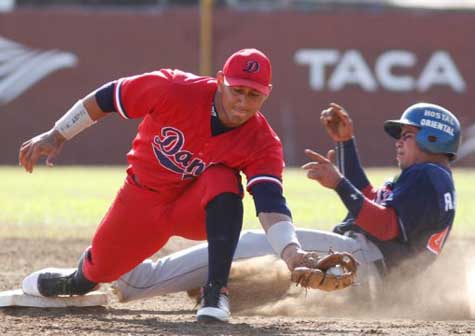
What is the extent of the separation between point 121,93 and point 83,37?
15.6 m

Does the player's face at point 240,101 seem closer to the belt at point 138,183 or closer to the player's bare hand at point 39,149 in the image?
the belt at point 138,183

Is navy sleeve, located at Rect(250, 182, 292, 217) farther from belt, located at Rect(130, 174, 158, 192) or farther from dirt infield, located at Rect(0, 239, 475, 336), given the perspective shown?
belt, located at Rect(130, 174, 158, 192)

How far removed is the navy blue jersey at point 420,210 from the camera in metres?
5.77

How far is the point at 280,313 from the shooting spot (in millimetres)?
5855

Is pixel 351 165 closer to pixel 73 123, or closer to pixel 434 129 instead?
pixel 434 129

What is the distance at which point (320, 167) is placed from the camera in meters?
5.55

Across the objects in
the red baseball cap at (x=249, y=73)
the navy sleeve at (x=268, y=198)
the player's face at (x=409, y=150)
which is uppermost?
the red baseball cap at (x=249, y=73)

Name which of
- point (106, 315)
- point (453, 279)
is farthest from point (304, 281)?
point (453, 279)

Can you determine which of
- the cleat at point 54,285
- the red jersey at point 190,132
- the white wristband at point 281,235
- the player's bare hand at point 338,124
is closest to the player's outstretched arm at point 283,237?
the white wristband at point 281,235

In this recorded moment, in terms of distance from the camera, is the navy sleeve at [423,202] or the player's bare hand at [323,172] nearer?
the player's bare hand at [323,172]

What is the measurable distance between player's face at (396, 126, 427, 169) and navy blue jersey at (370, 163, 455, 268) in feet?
0.38

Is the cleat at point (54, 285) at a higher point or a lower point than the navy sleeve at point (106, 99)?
lower

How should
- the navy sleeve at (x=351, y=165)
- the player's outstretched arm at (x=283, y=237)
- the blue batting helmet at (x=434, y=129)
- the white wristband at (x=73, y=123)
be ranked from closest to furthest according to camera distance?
1. the player's outstretched arm at (x=283, y=237)
2. the white wristband at (x=73, y=123)
3. the blue batting helmet at (x=434, y=129)
4. the navy sleeve at (x=351, y=165)

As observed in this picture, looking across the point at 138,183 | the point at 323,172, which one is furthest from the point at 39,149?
the point at 323,172
